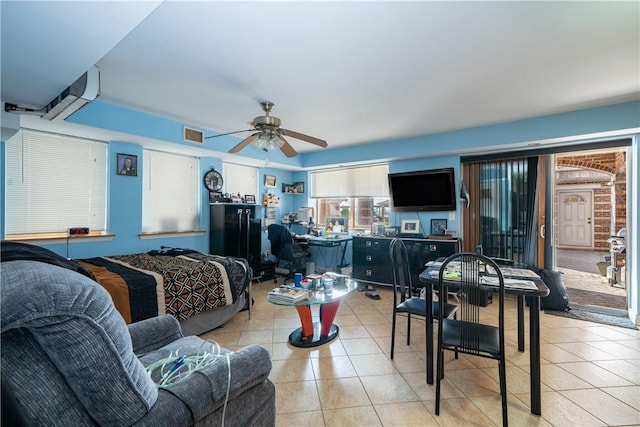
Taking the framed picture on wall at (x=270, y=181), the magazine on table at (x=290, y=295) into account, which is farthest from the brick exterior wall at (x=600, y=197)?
the magazine on table at (x=290, y=295)

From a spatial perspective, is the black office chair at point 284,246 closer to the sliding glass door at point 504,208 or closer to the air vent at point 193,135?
the air vent at point 193,135

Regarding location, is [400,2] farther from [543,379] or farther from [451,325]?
[543,379]

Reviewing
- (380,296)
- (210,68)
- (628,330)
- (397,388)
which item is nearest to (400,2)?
(210,68)

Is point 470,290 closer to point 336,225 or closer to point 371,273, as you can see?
point 371,273

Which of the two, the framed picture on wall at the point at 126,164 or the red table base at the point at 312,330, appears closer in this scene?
the red table base at the point at 312,330

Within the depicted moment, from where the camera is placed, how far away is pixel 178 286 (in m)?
2.69

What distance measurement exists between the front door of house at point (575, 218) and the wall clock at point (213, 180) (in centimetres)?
889

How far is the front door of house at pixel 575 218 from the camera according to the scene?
7.47 meters

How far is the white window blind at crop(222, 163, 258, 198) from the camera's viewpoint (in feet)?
16.6

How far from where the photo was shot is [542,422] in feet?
5.64

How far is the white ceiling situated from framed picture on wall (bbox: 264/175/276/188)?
7.64 feet

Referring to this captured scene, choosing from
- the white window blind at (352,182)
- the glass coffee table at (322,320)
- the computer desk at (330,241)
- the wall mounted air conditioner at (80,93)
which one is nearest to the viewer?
the wall mounted air conditioner at (80,93)

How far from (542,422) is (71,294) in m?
2.49

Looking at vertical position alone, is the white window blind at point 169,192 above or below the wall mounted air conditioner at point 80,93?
below
